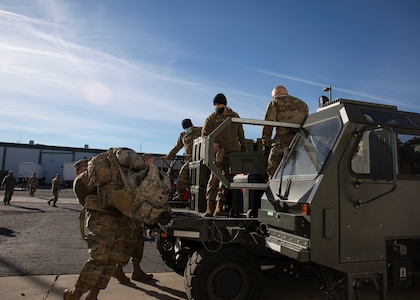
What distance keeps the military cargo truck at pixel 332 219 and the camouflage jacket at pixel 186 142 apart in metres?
2.98

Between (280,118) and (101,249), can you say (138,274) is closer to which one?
(101,249)

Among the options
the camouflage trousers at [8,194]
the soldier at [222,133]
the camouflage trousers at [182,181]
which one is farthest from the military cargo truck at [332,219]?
the camouflage trousers at [8,194]

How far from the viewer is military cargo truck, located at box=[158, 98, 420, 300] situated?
134 inches

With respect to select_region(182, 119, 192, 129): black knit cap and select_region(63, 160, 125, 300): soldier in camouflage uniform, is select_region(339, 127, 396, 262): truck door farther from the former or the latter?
select_region(182, 119, 192, 129): black knit cap

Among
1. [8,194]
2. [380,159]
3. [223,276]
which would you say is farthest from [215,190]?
[8,194]

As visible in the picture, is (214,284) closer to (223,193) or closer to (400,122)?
(223,193)

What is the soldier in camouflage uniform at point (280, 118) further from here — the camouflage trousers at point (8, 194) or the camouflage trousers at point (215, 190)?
the camouflage trousers at point (8, 194)

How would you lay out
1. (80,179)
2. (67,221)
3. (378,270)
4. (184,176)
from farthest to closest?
1. (67,221)
2. (184,176)
3. (80,179)
4. (378,270)

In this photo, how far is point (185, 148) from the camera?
7496mm

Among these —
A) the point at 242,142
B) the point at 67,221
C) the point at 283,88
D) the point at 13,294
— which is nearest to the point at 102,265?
the point at 13,294

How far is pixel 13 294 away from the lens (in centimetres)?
454

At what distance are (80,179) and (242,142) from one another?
271 centimetres

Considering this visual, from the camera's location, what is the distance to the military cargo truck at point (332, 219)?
3.40 m

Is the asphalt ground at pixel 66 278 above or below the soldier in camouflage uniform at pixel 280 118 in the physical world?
below
